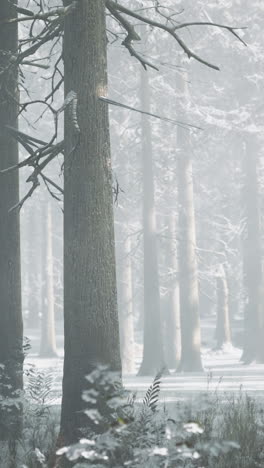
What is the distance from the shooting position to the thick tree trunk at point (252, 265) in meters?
30.2

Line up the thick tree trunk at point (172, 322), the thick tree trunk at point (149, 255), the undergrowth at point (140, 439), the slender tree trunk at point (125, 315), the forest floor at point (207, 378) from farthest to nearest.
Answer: the thick tree trunk at point (172, 322) < the slender tree trunk at point (125, 315) < the thick tree trunk at point (149, 255) < the forest floor at point (207, 378) < the undergrowth at point (140, 439)

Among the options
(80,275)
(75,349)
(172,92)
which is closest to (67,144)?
(80,275)

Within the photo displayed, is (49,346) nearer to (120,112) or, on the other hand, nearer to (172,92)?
(120,112)

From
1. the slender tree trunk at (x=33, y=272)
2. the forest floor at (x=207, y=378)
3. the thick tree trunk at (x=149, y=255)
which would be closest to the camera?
the forest floor at (x=207, y=378)

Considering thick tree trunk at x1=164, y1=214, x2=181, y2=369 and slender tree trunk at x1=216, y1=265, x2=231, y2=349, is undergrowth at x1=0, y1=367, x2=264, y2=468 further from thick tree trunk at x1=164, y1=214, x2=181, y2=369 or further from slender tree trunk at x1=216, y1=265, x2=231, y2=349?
slender tree trunk at x1=216, y1=265, x2=231, y2=349

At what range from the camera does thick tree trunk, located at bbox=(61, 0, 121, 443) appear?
7.91 m

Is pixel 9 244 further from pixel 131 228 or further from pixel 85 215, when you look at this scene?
pixel 131 228

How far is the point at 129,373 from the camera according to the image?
2806cm

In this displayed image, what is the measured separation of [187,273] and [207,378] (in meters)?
13.0

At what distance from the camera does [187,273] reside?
28.0 m

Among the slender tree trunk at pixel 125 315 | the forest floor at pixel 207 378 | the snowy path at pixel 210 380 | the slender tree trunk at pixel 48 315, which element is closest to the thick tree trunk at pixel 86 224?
the forest floor at pixel 207 378

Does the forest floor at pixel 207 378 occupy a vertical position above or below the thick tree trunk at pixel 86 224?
below

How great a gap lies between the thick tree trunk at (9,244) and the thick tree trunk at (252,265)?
20353 millimetres

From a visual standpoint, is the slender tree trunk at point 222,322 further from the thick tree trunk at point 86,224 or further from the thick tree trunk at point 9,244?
the thick tree trunk at point 86,224
